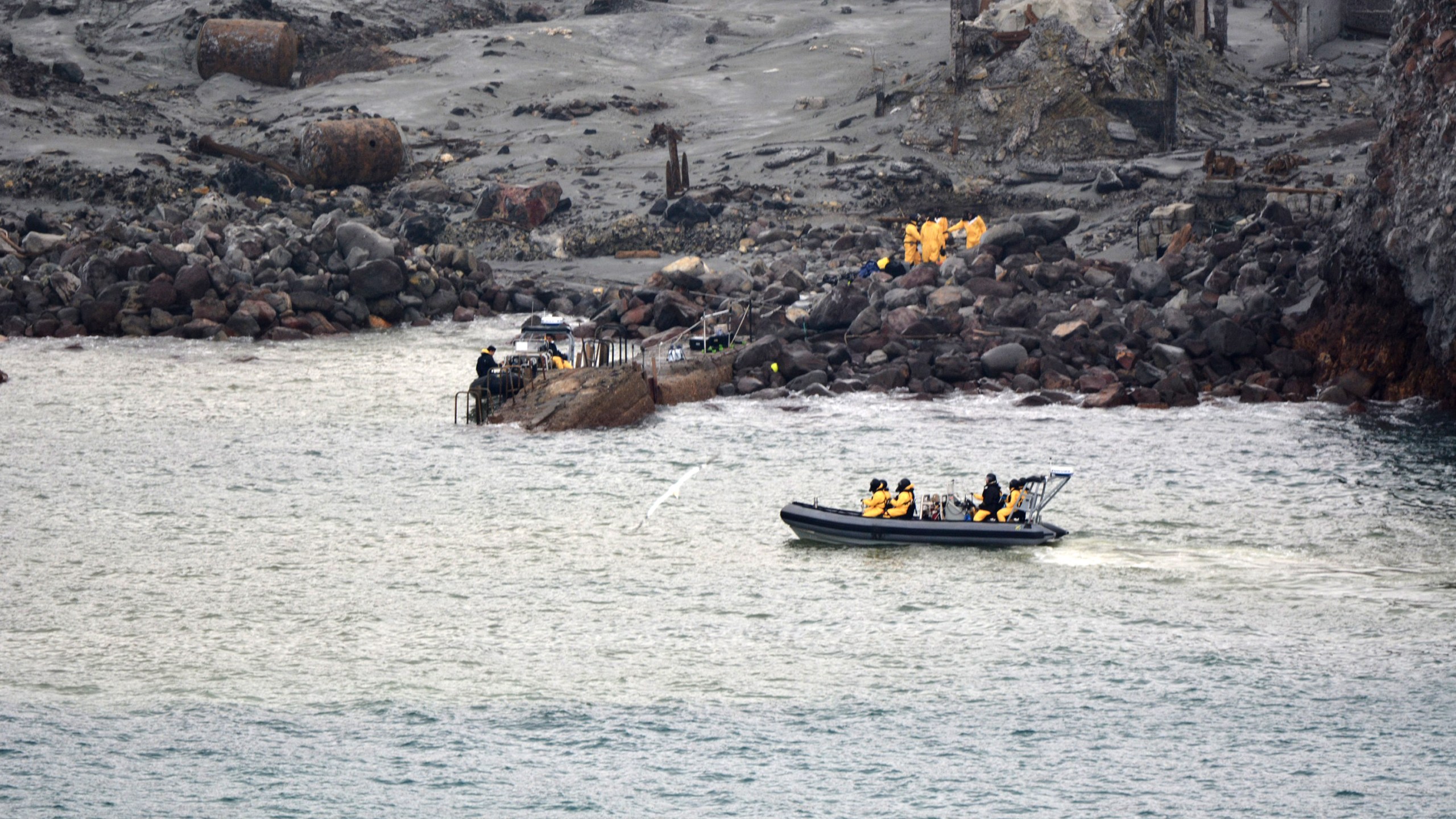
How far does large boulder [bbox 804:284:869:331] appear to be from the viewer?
145ft

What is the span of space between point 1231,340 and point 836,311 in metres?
11.1

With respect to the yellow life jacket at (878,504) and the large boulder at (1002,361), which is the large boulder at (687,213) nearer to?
the large boulder at (1002,361)

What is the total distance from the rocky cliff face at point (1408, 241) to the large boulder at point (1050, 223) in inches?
426

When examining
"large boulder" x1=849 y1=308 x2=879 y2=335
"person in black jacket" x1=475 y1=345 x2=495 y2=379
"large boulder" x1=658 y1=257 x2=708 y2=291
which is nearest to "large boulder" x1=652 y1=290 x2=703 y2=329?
"large boulder" x1=658 y1=257 x2=708 y2=291

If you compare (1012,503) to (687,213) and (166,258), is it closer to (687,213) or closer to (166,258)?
(687,213)

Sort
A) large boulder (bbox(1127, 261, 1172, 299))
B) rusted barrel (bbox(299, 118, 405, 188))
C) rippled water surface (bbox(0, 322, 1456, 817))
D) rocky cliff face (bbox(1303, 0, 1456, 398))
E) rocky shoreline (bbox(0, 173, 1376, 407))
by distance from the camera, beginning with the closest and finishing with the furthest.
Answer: rippled water surface (bbox(0, 322, 1456, 817)) < rocky cliff face (bbox(1303, 0, 1456, 398)) < rocky shoreline (bbox(0, 173, 1376, 407)) < large boulder (bbox(1127, 261, 1172, 299)) < rusted barrel (bbox(299, 118, 405, 188))

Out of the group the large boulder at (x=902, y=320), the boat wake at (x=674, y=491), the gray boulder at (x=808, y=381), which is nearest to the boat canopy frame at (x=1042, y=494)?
the boat wake at (x=674, y=491)

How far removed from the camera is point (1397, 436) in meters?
34.8

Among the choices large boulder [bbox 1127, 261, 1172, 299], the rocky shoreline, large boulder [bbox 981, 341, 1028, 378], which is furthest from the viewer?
large boulder [bbox 1127, 261, 1172, 299]

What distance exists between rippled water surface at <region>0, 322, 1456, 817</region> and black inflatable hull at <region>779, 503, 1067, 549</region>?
433 mm

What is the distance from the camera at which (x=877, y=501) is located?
2778 cm

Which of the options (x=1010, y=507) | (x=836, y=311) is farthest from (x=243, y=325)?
(x=1010, y=507)

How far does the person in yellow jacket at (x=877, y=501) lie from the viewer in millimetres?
27781

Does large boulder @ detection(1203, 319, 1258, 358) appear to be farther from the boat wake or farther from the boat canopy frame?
the boat wake
